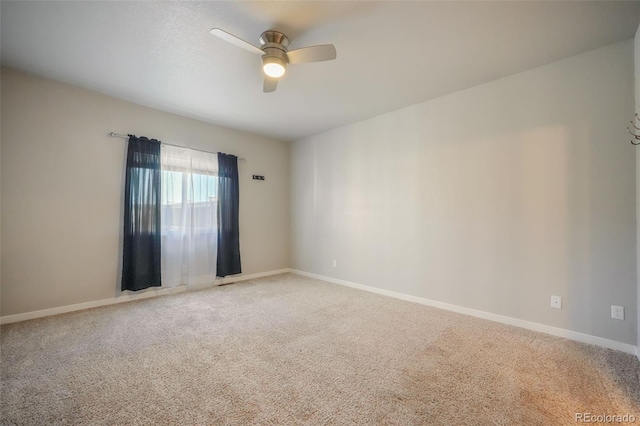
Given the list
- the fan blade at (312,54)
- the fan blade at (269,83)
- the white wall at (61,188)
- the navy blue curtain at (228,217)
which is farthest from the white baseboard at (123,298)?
the fan blade at (312,54)

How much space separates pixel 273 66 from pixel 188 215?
9.21 ft

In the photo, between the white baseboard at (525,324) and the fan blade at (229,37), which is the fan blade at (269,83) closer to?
the fan blade at (229,37)

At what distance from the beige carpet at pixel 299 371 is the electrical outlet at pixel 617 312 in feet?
1.11

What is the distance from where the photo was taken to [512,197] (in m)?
2.91

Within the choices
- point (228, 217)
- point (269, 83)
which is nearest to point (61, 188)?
point (228, 217)

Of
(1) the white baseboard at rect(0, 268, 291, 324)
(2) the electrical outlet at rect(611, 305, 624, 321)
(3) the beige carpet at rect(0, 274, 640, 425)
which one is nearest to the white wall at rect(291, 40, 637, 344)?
(2) the electrical outlet at rect(611, 305, 624, 321)

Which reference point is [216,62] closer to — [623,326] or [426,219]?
[426,219]

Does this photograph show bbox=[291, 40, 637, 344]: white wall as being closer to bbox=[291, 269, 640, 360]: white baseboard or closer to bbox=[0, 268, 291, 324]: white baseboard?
bbox=[291, 269, 640, 360]: white baseboard

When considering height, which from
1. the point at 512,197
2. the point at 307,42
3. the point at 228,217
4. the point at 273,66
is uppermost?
the point at 307,42

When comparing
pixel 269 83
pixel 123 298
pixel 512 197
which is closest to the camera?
pixel 269 83

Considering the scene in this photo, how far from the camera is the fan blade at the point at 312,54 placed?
209cm

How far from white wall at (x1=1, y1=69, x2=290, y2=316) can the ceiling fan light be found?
2.50 meters

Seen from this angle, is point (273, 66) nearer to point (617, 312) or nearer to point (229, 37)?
point (229, 37)

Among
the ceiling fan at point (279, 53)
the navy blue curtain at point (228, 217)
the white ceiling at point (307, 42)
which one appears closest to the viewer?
the white ceiling at point (307, 42)
